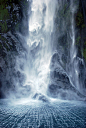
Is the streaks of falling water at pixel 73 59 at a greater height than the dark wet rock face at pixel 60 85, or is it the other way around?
the streaks of falling water at pixel 73 59

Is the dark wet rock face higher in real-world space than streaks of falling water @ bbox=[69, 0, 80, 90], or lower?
lower

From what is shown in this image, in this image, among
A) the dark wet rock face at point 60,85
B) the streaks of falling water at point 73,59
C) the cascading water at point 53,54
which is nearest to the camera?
the dark wet rock face at point 60,85

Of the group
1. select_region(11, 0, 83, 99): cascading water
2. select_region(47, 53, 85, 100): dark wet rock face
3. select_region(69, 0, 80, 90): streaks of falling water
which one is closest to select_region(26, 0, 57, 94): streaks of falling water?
select_region(11, 0, 83, 99): cascading water

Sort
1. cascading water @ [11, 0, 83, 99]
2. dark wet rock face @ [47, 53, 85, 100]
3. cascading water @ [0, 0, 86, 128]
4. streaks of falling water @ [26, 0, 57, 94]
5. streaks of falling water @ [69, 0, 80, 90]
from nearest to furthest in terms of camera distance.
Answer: dark wet rock face @ [47, 53, 85, 100]
cascading water @ [0, 0, 86, 128]
cascading water @ [11, 0, 83, 99]
streaks of falling water @ [69, 0, 80, 90]
streaks of falling water @ [26, 0, 57, 94]

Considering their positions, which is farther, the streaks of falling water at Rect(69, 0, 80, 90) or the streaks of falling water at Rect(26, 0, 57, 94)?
the streaks of falling water at Rect(26, 0, 57, 94)

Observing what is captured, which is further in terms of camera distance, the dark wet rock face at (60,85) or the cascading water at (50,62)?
the cascading water at (50,62)

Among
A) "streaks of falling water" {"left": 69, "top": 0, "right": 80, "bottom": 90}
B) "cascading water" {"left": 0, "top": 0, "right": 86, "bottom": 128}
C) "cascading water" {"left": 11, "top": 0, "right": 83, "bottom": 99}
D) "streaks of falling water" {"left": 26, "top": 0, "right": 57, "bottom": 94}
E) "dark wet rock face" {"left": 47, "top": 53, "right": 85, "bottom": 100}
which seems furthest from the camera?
"streaks of falling water" {"left": 26, "top": 0, "right": 57, "bottom": 94}

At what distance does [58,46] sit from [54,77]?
4084mm

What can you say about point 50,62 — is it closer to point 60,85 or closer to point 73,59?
point 73,59

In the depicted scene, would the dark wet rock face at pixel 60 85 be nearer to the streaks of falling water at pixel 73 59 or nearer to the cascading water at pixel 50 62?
the cascading water at pixel 50 62

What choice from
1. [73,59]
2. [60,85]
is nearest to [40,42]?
[73,59]

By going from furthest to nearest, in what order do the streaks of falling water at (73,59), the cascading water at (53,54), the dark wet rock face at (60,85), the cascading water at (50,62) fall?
the streaks of falling water at (73,59) → the cascading water at (53,54) → the cascading water at (50,62) → the dark wet rock face at (60,85)

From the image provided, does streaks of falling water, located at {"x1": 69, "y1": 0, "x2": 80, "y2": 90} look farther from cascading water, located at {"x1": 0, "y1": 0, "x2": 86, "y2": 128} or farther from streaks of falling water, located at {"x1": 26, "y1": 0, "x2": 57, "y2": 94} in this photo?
streaks of falling water, located at {"x1": 26, "y1": 0, "x2": 57, "y2": 94}

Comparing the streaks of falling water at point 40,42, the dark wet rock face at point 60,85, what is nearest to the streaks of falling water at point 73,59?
the dark wet rock face at point 60,85
